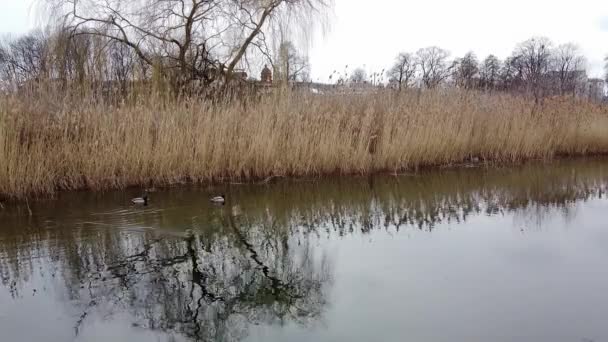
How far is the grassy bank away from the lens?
15.4 ft

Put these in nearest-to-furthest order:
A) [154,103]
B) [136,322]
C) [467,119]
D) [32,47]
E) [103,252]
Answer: [136,322] → [103,252] → [154,103] → [467,119] → [32,47]

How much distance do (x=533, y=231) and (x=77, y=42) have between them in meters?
9.09

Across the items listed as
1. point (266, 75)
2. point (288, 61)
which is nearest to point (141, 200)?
point (266, 75)

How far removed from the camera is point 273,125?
5824 millimetres

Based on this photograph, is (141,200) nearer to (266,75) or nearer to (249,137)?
(249,137)

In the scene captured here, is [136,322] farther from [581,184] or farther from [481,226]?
[581,184]

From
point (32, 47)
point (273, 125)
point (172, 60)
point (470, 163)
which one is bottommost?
point (470, 163)

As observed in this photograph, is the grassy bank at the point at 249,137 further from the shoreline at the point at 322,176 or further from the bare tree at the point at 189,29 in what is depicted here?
the bare tree at the point at 189,29

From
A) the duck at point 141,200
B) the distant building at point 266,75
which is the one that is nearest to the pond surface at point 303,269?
the duck at point 141,200

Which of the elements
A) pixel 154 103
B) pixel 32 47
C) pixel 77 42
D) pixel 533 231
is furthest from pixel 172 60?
pixel 32 47

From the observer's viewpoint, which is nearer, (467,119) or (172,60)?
(467,119)

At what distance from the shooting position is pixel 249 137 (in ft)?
18.4

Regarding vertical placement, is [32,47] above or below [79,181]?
above

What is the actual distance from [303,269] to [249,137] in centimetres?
299
